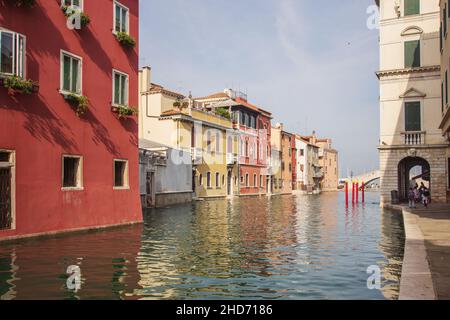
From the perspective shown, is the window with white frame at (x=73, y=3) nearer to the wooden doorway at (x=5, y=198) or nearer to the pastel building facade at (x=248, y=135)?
the wooden doorway at (x=5, y=198)

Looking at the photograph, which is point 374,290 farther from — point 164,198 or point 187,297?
point 164,198

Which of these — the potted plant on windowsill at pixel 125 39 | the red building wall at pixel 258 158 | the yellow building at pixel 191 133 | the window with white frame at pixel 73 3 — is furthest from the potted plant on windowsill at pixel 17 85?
the red building wall at pixel 258 158

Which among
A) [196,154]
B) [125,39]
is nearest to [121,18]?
[125,39]

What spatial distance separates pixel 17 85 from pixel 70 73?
9.06 ft

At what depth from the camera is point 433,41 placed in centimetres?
2872

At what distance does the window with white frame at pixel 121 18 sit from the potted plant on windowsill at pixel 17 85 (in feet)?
18.3

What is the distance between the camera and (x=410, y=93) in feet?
96.4

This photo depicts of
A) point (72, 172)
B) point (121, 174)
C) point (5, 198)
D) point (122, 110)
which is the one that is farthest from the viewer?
point (121, 174)

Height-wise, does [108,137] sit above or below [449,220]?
above

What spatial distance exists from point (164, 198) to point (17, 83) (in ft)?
66.2

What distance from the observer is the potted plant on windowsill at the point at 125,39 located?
1712 centimetres

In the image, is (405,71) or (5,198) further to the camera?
(405,71)

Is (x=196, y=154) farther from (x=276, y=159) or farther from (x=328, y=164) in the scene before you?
(x=328, y=164)
